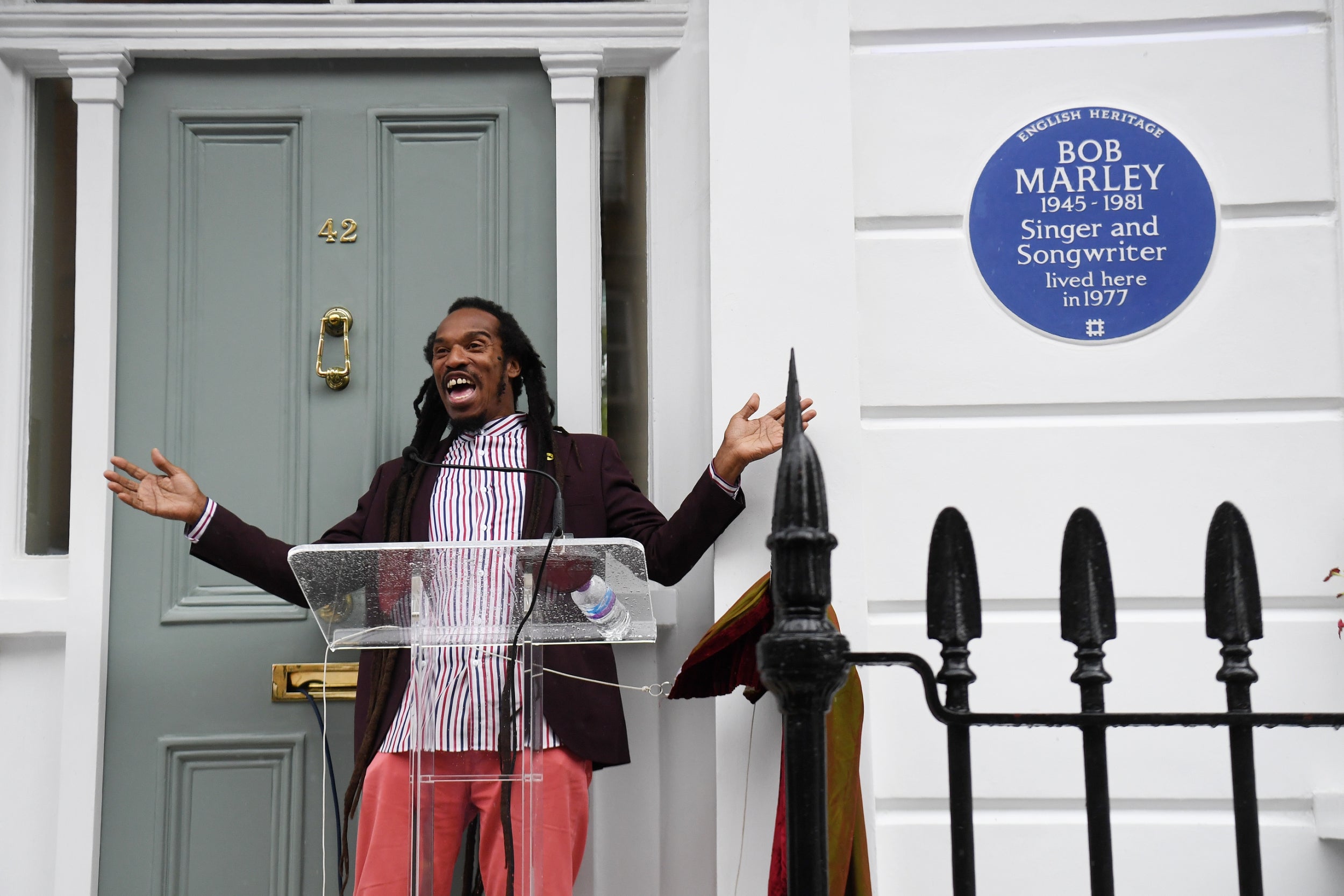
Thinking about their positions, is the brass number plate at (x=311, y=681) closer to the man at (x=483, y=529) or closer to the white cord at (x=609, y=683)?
the man at (x=483, y=529)

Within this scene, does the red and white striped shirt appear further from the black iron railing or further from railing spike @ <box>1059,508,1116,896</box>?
railing spike @ <box>1059,508,1116,896</box>

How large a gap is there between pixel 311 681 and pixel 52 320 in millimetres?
1341

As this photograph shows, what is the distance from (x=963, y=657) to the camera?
128 cm

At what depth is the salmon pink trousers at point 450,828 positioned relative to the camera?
7.11 feet

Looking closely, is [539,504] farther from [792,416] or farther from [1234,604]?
[1234,604]

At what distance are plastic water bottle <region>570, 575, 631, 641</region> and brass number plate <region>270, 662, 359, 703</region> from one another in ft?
3.81

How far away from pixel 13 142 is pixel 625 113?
1809 mm

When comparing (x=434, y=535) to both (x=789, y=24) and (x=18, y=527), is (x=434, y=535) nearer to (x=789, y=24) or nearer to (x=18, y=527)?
(x=18, y=527)

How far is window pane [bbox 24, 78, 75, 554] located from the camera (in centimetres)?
326

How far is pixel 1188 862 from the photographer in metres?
2.67

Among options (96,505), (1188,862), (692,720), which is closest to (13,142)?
(96,505)

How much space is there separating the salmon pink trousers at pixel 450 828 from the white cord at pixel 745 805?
1.52 ft

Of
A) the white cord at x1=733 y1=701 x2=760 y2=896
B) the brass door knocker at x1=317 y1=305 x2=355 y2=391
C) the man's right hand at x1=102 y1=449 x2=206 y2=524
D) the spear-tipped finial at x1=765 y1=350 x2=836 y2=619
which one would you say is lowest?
the white cord at x1=733 y1=701 x2=760 y2=896

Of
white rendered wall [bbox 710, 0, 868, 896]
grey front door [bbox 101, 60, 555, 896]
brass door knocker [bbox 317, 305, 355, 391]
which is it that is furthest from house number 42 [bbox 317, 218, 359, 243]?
white rendered wall [bbox 710, 0, 868, 896]
